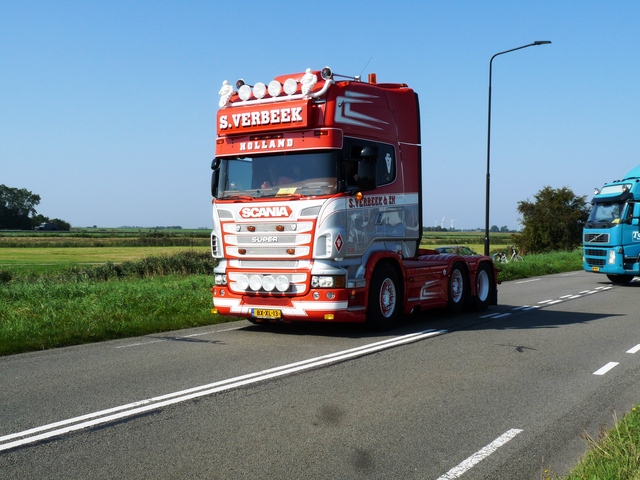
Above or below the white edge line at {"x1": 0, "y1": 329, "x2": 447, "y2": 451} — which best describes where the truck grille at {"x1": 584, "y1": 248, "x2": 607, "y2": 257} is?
above

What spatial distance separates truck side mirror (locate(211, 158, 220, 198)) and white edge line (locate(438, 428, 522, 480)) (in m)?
7.39

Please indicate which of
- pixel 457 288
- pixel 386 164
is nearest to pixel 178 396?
pixel 386 164

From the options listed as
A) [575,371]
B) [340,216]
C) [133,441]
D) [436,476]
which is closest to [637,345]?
[575,371]

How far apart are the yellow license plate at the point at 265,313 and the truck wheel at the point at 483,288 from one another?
5.35 meters

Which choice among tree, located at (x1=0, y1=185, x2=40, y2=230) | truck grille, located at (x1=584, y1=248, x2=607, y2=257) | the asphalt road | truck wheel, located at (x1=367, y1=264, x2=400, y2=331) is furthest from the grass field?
tree, located at (x1=0, y1=185, x2=40, y2=230)

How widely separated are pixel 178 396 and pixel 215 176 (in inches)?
228

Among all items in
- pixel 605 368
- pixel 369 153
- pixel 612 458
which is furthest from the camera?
pixel 369 153

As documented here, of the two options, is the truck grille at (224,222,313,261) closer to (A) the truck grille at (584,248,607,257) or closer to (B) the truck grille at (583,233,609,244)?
(B) the truck grille at (583,233,609,244)

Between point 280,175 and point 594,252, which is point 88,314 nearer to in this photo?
point 280,175

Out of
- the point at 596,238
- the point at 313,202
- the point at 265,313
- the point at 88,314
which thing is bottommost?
the point at 88,314

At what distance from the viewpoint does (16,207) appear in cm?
13638

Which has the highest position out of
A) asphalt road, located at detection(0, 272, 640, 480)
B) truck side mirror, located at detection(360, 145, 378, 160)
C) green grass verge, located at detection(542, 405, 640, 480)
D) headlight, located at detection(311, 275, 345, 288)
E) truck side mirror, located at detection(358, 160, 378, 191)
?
truck side mirror, located at detection(360, 145, 378, 160)

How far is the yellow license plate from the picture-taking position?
11.1 metres

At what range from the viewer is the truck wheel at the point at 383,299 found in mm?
11461
